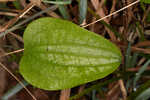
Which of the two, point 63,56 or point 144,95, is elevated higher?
point 63,56

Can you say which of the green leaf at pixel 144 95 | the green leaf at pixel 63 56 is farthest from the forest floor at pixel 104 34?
the green leaf at pixel 63 56

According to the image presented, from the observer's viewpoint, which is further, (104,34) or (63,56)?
(104,34)

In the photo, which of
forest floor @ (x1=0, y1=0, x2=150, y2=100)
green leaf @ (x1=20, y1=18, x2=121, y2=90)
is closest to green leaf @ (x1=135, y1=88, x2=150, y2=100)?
forest floor @ (x1=0, y1=0, x2=150, y2=100)

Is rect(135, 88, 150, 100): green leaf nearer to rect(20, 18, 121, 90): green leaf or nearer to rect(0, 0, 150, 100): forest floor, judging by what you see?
rect(0, 0, 150, 100): forest floor

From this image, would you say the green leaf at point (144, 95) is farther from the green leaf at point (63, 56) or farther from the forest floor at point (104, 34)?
the green leaf at point (63, 56)

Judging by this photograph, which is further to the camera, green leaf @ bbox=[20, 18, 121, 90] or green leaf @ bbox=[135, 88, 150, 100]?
green leaf @ bbox=[135, 88, 150, 100]

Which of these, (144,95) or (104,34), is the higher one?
(104,34)

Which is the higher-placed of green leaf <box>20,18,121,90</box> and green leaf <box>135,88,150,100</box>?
green leaf <box>20,18,121,90</box>

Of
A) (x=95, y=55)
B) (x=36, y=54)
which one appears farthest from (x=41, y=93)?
(x=95, y=55)
